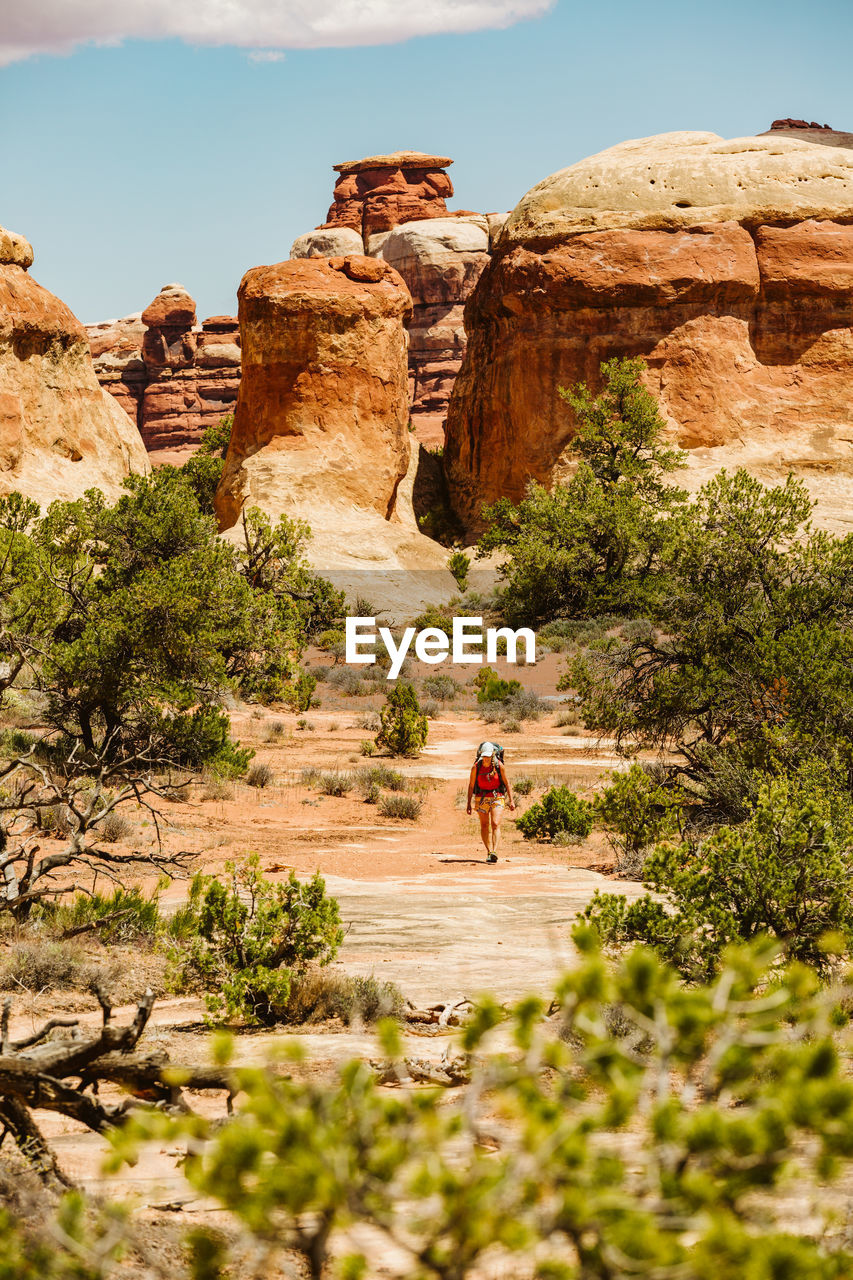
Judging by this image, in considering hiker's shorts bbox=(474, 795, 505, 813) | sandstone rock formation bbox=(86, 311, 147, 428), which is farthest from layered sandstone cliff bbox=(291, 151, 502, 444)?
hiker's shorts bbox=(474, 795, 505, 813)

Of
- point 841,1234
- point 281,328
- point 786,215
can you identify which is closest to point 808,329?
point 786,215

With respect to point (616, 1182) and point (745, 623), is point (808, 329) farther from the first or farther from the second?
point (616, 1182)

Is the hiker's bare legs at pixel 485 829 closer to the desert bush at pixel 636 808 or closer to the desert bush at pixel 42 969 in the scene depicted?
the desert bush at pixel 636 808

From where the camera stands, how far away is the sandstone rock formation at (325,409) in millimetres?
35875

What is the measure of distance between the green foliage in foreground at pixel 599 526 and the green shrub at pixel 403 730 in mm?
13951

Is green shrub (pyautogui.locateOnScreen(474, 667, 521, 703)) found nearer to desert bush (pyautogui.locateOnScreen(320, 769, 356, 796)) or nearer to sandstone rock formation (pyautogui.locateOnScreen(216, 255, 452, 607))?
desert bush (pyautogui.locateOnScreen(320, 769, 356, 796))

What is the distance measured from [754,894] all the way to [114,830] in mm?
6484

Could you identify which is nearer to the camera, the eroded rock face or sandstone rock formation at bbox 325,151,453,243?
the eroded rock face

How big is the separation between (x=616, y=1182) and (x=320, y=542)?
3364cm

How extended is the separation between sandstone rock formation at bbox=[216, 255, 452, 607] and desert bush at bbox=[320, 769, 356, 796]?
1951 centimetres

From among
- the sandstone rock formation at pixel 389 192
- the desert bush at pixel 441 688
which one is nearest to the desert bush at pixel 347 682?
the desert bush at pixel 441 688

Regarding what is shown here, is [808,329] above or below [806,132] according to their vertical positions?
below

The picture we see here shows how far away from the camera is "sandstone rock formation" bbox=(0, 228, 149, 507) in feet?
112

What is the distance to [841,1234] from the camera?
300 cm
